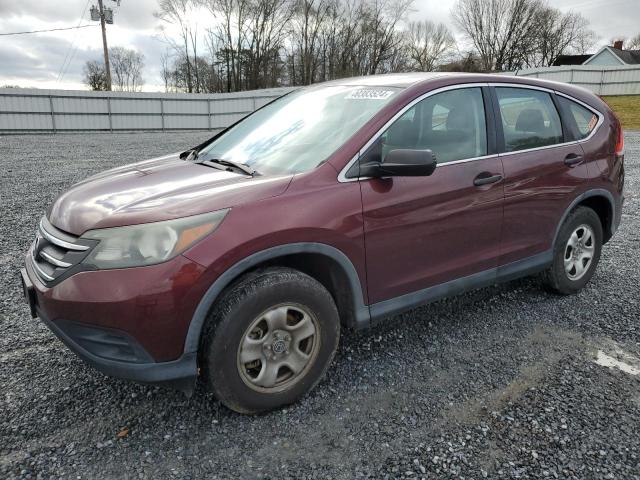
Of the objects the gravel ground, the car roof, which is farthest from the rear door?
the gravel ground

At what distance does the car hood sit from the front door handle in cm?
128

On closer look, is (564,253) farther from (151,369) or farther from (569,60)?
(569,60)

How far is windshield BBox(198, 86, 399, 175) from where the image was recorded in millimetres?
2740

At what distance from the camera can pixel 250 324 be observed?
2318mm

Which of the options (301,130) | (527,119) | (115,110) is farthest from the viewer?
(115,110)

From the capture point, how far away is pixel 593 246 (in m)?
4.07

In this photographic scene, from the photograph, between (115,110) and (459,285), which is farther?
(115,110)

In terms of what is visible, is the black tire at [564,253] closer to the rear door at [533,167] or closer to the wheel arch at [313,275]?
the rear door at [533,167]

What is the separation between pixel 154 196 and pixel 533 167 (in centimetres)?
256

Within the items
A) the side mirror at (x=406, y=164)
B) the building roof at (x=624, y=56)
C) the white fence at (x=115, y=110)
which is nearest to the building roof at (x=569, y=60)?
the building roof at (x=624, y=56)

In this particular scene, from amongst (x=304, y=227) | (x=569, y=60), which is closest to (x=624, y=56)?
(x=569, y=60)

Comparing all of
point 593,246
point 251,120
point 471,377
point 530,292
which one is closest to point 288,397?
point 471,377

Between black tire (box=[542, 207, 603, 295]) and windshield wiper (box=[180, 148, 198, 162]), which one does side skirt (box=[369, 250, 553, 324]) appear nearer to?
black tire (box=[542, 207, 603, 295])

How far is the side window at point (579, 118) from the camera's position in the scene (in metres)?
3.80
